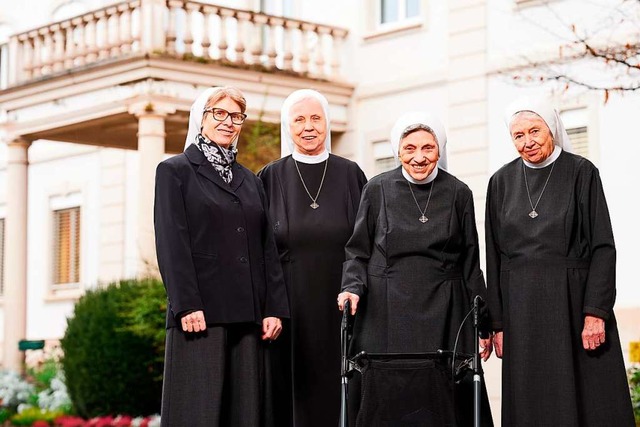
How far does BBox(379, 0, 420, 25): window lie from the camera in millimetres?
19953

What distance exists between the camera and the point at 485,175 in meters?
18.2

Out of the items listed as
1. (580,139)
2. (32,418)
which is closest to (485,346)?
(32,418)

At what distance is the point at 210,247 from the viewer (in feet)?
24.6

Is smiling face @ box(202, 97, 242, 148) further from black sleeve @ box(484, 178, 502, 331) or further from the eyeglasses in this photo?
black sleeve @ box(484, 178, 502, 331)

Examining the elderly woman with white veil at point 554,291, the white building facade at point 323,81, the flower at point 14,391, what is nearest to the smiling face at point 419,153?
the elderly woman with white veil at point 554,291

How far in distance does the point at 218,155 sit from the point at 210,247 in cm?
50

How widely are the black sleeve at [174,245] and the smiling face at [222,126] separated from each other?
314mm

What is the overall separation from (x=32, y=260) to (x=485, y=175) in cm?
1082

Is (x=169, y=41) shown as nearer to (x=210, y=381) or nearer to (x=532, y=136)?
(x=532, y=136)

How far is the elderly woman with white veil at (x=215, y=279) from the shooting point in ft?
24.2

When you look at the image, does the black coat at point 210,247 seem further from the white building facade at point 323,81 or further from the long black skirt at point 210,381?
the white building facade at point 323,81

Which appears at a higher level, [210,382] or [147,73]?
[147,73]

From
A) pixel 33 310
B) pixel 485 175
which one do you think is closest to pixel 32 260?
pixel 33 310

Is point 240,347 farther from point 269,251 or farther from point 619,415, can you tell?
point 619,415
